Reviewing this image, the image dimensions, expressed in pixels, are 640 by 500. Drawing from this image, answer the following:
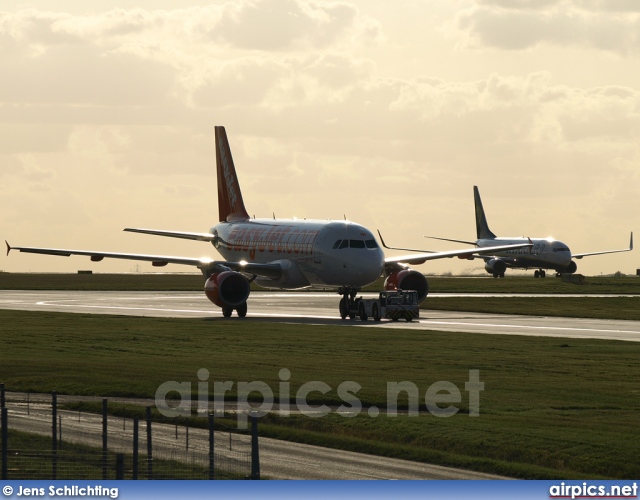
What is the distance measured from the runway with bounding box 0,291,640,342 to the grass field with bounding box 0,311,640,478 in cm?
435

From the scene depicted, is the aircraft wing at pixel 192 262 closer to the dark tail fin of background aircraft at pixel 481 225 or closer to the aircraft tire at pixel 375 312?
the aircraft tire at pixel 375 312

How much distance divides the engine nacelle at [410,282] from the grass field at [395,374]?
12.7 metres

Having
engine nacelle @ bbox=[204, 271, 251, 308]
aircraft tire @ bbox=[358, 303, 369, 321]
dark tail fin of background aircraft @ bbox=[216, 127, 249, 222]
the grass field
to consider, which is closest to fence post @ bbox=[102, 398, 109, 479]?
the grass field

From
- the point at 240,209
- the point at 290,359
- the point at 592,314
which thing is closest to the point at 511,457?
the point at 290,359

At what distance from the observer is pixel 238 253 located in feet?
262

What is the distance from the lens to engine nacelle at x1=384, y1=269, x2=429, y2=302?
73.7m

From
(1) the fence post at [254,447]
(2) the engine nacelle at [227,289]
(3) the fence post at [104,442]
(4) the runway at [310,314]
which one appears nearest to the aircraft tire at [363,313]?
(4) the runway at [310,314]

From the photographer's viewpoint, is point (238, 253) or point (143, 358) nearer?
point (143, 358)

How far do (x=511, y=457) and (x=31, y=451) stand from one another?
9128mm

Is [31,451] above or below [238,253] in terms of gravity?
below

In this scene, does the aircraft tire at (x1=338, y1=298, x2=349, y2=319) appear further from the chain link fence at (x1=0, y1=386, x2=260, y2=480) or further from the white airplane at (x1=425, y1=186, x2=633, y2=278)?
the white airplane at (x1=425, y1=186, x2=633, y2=278)

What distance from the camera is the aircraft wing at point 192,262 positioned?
7238cm

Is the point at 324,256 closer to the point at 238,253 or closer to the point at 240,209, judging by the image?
the point at 238,253

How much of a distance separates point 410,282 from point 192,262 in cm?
1243
